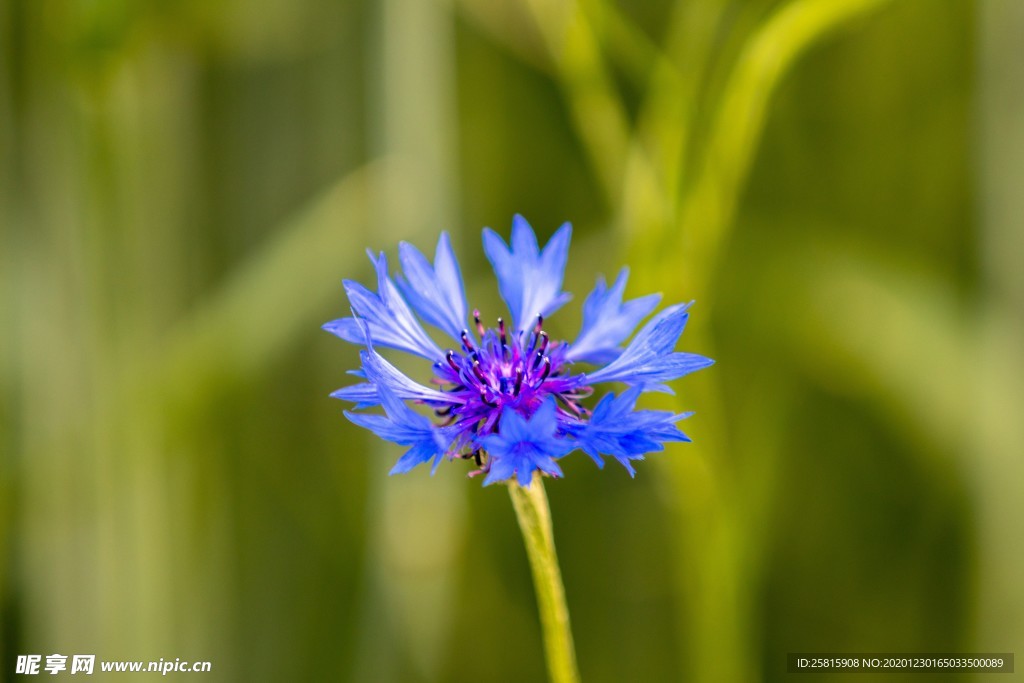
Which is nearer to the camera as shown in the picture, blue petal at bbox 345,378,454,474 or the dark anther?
blue petal at bbox 345,378,454,474

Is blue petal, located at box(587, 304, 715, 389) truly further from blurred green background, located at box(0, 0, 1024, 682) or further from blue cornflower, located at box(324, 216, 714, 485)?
blurred green background, located at box(0, 0, 1024, 682)

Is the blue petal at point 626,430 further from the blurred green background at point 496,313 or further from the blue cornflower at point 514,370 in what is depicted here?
the blurred green background at point 496,313

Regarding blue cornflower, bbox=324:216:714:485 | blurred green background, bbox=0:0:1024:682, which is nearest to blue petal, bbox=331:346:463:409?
blue cornflower, bbox=324:216:714:485

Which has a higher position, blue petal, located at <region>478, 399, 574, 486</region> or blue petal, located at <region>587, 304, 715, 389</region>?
blue petal, located at <region>587, 304, 715, 389</region>

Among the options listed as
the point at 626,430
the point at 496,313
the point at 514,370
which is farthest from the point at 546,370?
the point at 496,313

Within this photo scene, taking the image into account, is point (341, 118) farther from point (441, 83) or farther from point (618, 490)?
point (618, 490)

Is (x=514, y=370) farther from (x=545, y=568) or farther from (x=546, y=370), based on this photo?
(x=545, y=568)
